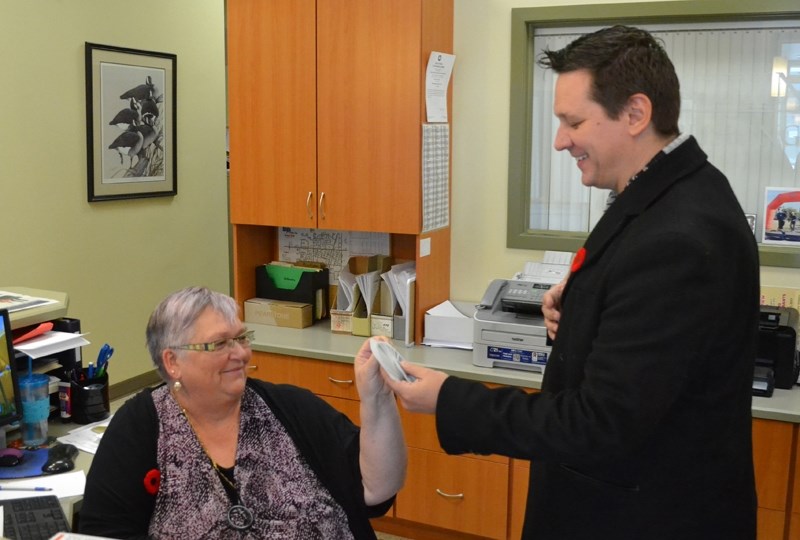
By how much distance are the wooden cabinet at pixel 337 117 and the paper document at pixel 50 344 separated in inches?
47.8

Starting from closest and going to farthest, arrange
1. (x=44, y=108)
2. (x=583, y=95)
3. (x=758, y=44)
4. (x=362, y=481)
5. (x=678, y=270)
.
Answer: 1. (x=678, y=270)
2. (x=583, y=95)
3. (x=362, y=481)
4. (x=758, y=44)
5. (x=44, y=108)

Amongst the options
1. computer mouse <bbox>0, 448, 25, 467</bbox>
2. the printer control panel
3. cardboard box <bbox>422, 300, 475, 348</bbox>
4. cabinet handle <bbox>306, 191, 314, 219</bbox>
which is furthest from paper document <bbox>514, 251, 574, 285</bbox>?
computer mouse <bbox>0, 448, 25, 467</bbox>

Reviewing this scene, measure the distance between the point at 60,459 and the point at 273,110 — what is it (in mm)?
1798

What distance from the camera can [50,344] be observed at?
8.21 ft

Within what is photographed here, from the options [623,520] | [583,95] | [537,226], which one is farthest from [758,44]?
[623,520]

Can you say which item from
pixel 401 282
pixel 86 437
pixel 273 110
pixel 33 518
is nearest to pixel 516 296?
pixel 401 282

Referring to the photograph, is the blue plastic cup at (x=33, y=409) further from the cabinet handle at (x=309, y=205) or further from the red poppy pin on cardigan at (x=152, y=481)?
the cabinet handle at (x=309, y=205)

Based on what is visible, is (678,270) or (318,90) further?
(318,90)

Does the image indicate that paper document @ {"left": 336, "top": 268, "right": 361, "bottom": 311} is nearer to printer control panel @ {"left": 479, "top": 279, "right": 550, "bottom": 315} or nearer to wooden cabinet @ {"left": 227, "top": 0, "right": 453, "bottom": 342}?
wooden cabinet @ {"left": 227, "top": 0, "right": 453, "bottom": 342}

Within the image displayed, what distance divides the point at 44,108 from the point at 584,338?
12.4 ft

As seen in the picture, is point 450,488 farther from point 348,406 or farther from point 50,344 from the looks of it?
point 50,344

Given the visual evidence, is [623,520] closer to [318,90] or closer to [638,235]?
[638,235]

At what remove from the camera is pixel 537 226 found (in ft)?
11.8

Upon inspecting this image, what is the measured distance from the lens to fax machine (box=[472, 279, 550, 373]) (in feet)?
9.96
